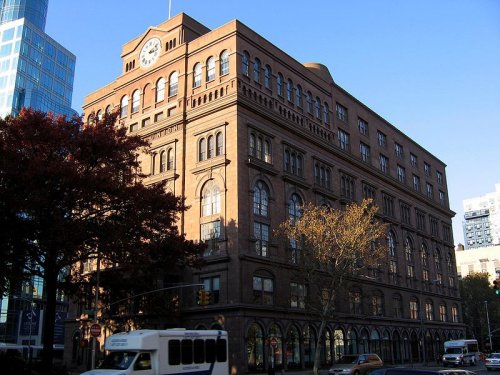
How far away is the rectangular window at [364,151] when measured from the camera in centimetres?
6838

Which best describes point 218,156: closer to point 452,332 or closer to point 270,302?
point 270,302

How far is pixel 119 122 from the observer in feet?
186

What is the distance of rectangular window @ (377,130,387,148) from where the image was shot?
74.5m

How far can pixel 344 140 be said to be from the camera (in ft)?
213

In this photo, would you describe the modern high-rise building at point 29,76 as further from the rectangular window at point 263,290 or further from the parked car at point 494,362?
the parked car at point 494,362

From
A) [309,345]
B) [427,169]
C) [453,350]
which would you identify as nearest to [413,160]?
[427,169]

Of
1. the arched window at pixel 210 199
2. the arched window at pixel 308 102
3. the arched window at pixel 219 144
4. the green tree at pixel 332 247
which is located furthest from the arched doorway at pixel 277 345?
the arched window at pixel 308 102

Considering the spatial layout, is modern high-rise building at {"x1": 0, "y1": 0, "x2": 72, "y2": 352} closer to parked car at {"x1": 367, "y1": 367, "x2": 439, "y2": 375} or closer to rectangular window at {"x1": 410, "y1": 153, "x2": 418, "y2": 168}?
rectangular window at {"x1": 410, "y1": 153, "x2": 418, "y2": 168}

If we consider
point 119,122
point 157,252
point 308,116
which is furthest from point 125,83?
point 157,252

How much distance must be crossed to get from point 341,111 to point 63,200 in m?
42.3

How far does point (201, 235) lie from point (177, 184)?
20.6 feet

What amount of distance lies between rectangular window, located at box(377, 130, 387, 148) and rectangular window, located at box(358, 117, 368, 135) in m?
3.72

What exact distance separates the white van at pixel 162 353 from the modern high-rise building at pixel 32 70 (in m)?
95.2

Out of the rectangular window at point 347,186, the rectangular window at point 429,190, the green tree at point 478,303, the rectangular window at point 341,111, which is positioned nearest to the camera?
the rectangular window at point 347,186
